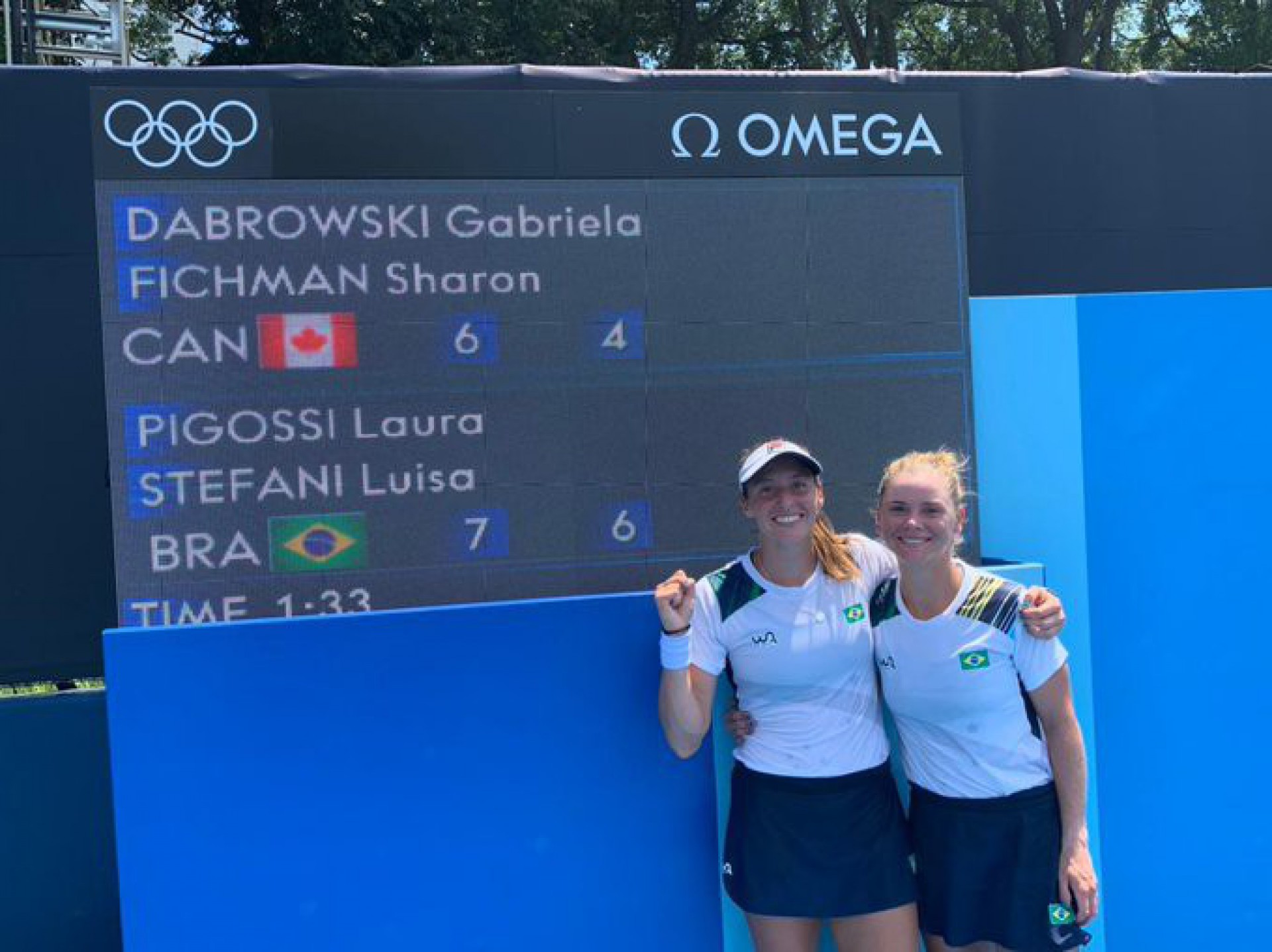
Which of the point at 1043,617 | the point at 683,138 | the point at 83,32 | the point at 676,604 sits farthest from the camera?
the point at 83,32

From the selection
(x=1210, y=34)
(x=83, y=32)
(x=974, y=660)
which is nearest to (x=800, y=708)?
(x=974, y=660)

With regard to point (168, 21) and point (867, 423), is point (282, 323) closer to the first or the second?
point (867, 423)

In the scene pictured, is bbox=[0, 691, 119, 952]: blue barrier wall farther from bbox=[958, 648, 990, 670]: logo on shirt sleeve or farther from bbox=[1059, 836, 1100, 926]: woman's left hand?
bbox=[1059, 836, 1100, 926]: woman's left hand

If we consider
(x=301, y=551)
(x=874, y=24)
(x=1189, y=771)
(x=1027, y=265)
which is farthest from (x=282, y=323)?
(x=874, y=24)

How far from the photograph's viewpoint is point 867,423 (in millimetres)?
3281

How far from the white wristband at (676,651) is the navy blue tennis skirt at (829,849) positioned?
312mm

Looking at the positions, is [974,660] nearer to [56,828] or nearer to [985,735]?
[985,735]

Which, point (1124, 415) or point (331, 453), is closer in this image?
point (331, 453)

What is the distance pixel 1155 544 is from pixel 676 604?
1612mm

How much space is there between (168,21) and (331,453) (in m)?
12.2

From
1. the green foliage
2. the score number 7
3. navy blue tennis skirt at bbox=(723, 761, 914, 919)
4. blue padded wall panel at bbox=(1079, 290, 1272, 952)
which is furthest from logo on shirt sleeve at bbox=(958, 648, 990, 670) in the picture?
the green foliage

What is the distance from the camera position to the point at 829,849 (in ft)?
8.59

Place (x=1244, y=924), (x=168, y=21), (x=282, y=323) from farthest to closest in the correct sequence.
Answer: (x=168, y=21), (x=1244, y=924), (x=282, y=323)

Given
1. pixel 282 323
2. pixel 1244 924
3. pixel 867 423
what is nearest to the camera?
pixel 282 323
